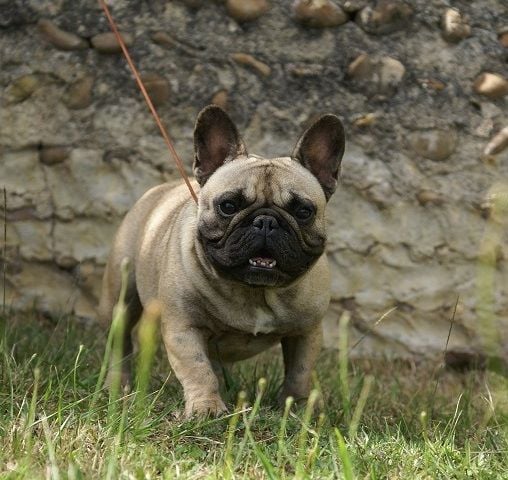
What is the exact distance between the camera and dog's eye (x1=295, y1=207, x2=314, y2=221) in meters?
3.92

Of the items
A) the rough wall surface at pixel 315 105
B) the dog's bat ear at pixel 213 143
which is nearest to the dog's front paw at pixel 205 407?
the dog's bat ear at pixel 213 143

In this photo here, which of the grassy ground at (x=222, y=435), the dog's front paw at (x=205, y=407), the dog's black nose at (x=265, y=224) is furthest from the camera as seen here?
the dog's black nose at (x=265, y=224)

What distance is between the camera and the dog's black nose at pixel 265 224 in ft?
12.3

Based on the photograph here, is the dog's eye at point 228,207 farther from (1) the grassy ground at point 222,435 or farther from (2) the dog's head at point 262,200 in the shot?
(1) the grassy ground at point 222,435

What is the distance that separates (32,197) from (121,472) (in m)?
3.34

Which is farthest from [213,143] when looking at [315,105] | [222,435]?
[315,105]

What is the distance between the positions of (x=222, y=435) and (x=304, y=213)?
96 centimetres

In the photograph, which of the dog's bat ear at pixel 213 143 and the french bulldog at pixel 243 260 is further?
the dog's bat ear at pixel 213 143

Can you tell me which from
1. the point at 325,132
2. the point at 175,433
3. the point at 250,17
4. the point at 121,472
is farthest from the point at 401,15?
the point at 121,472

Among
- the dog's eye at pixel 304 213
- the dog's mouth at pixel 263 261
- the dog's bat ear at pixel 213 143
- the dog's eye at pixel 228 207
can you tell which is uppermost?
the dog's bat ear at pixel 213 143

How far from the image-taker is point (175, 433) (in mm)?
3279

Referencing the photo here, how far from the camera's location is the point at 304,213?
3930 mm

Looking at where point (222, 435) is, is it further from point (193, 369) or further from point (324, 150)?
point (324, 150)

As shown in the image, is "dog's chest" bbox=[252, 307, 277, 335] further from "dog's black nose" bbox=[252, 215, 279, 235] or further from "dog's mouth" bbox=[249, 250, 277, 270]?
"dog's black nose" bbox=[252, 215, 279, 235]
